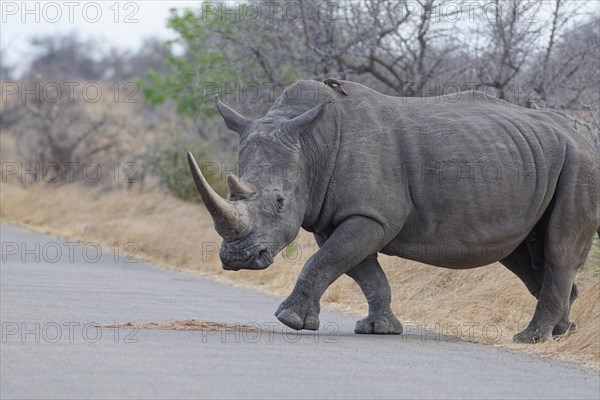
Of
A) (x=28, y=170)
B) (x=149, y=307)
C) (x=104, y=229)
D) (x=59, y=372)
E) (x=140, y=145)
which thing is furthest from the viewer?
(x=140, y=145)

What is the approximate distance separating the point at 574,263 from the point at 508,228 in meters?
0.63

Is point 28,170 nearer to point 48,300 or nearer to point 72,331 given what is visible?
point 48,300

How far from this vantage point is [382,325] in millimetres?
11641

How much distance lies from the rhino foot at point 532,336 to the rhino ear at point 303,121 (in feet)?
7.97

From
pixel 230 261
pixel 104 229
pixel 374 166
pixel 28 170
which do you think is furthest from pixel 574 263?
pixel 28 170

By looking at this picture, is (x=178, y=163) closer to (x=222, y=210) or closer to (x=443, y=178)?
(x=443, y=178)

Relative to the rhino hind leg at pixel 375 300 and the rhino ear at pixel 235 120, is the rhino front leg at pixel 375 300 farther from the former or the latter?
the rhino ear at pixel 235 120

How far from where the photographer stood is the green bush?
26344 millimetres

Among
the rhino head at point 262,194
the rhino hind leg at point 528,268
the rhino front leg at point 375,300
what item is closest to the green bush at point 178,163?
the rhino hind leg at point 528,268

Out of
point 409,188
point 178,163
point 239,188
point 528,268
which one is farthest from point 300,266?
point 178,163

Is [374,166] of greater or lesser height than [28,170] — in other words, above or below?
above

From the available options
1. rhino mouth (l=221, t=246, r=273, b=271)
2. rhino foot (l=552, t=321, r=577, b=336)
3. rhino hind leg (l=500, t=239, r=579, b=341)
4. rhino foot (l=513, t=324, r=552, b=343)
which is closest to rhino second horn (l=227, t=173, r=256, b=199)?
rhino mouth (l=221, t=246, r=273, b=271)

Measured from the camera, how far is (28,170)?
1259 inches

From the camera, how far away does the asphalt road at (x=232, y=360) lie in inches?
322
